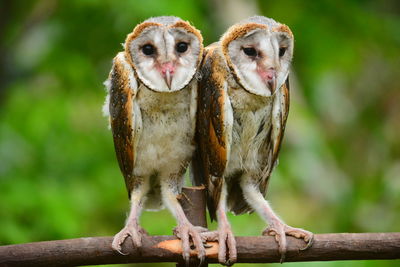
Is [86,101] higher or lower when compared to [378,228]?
higher

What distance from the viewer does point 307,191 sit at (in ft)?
20.4

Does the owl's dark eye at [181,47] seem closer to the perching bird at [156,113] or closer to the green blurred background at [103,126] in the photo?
the perching bird at [156,113]

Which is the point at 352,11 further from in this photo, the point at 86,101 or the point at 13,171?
the point at 13,171

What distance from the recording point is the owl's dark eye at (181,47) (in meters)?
3.06

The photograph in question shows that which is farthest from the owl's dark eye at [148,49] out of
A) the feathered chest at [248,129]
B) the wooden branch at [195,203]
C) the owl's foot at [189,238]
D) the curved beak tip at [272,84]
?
the owl's foot at [189,238]

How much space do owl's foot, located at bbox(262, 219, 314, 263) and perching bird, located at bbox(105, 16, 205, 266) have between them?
0.32m

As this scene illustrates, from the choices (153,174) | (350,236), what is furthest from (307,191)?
(350,236)

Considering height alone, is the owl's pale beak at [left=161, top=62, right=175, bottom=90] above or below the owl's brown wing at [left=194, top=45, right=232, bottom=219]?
above

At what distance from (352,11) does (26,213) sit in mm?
2892

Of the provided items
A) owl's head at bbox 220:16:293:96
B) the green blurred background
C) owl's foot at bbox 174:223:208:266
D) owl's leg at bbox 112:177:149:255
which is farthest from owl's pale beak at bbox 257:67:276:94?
the green blurred background

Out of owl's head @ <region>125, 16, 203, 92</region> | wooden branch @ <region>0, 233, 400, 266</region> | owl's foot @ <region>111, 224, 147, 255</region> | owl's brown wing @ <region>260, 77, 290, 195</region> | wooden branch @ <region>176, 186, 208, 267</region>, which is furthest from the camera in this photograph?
owl's brown wing @ <region>260, 77, 290, 195</region>

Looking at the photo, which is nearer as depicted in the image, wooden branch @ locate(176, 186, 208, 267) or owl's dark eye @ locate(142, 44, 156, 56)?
owl's dark eye @ locate(142, 44, 156, 56)

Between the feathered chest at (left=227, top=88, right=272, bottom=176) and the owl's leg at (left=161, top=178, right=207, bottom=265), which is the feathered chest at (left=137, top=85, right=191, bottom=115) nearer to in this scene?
the feathered chest at (left=227, top=88, right=272, bottom=176)

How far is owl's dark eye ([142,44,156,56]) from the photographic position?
308 cm
